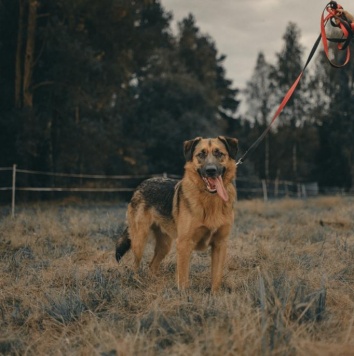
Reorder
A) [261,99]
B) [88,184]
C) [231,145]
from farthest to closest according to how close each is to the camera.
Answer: [261,99]
[88,184]
[231,145]

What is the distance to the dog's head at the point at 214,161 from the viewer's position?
4.62 metres

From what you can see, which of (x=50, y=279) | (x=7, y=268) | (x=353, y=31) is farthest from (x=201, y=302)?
(x=353, y=31)

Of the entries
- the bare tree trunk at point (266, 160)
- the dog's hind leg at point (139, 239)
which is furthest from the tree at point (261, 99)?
the dog's hind leg at point (139, 239)

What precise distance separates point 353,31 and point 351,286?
3.04m

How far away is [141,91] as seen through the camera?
98.7ft

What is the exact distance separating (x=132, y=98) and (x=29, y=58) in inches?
409

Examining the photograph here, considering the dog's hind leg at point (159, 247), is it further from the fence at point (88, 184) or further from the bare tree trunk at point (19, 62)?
the bare tree trunk at point (19, 62)

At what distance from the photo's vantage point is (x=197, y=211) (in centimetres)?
458

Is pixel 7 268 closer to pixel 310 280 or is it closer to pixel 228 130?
pixel 310 280

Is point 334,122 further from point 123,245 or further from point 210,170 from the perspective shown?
point 210,170

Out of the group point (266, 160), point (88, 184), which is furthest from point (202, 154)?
point (266, 160)

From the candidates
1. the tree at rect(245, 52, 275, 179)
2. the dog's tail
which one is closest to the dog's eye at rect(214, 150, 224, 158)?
the dog's tail

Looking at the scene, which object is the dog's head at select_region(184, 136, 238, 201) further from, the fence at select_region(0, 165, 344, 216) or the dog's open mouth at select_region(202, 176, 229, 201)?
the fence at select_region(0, 165, 344, 216)

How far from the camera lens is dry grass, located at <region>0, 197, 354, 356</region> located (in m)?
2.55
